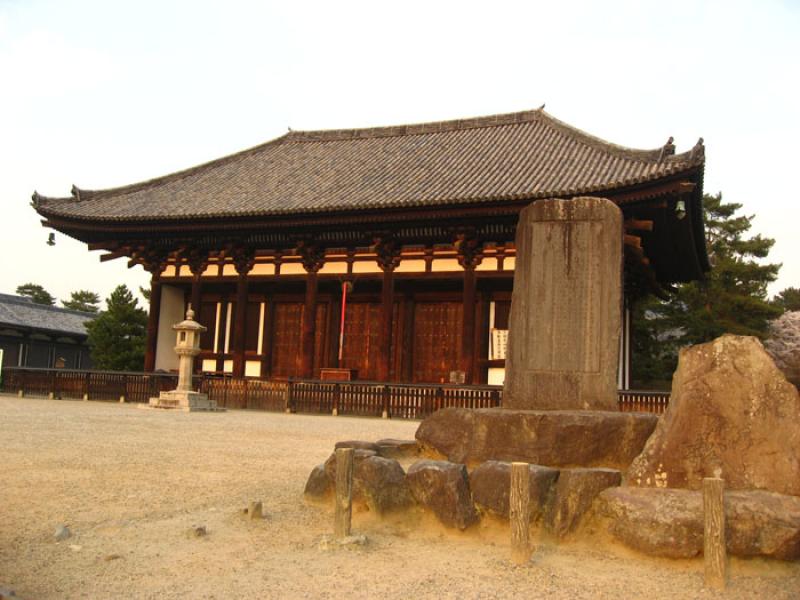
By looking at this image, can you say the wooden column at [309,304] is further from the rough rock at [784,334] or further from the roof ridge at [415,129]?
the rough rock at [784,334]

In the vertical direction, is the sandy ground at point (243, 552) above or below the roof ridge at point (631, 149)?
below

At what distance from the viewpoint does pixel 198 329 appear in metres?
16.3

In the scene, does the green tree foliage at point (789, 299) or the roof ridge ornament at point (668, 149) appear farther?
the green tree foliage at point (789, 299)

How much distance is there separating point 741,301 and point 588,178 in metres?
10.5

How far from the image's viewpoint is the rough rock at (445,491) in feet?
17.0

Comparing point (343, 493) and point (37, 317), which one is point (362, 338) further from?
point (37, 317)

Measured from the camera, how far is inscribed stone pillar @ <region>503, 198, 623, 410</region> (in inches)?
248

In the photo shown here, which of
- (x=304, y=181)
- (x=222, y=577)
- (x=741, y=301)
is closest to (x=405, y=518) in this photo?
(x=222, y=577)

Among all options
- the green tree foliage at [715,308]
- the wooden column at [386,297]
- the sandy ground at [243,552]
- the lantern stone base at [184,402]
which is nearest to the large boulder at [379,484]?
the sandy ground at [243,552]

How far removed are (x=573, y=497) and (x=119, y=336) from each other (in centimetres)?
2537

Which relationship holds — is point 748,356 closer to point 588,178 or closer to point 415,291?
point 588,178

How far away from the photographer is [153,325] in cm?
1992

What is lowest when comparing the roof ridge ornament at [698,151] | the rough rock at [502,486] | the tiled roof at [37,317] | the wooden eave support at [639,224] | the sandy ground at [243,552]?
the sandy ground at [243,552]

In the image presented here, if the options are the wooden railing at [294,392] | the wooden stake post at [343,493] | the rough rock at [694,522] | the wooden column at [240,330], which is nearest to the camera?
the rough rock at [694,522]
